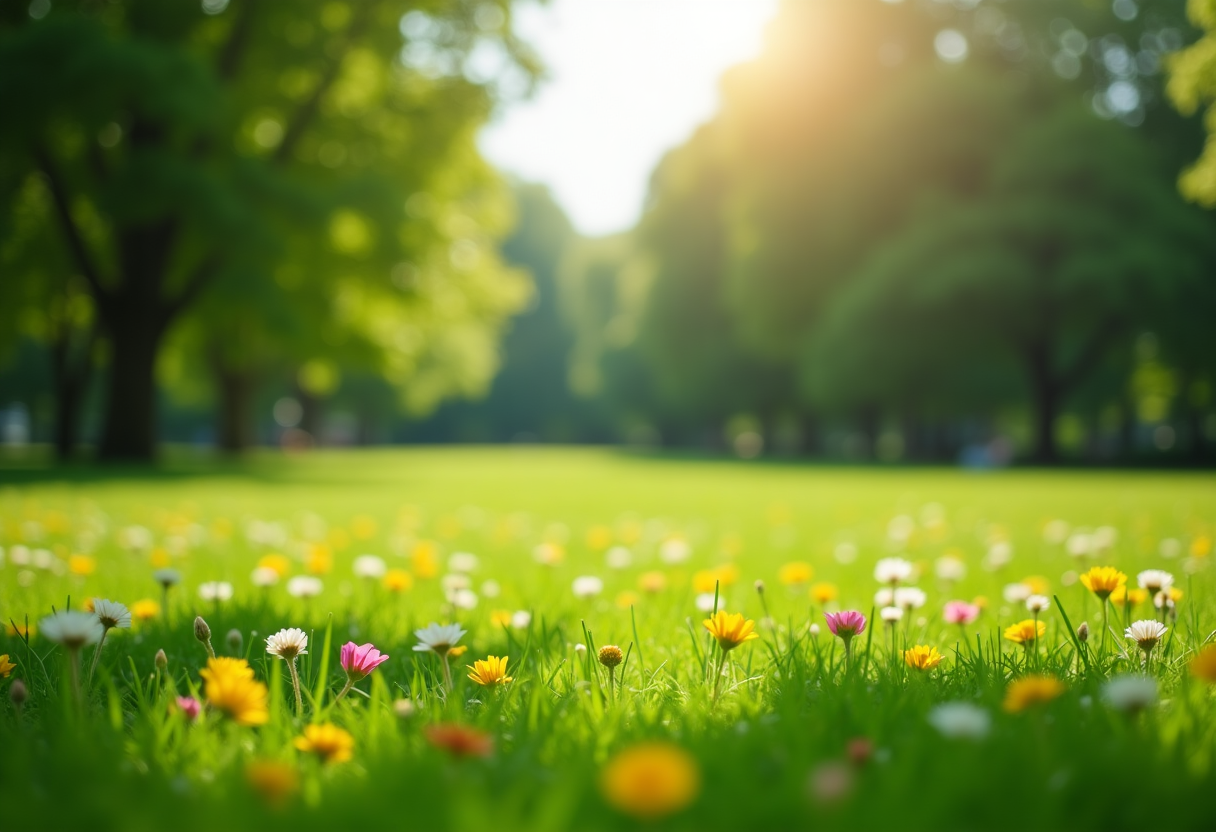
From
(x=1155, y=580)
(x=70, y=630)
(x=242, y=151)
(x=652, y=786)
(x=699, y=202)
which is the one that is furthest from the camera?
(x=699, y=202)

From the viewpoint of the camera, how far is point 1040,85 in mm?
21984

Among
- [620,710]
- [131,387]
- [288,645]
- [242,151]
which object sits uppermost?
[242,151]

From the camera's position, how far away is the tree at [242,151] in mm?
10906

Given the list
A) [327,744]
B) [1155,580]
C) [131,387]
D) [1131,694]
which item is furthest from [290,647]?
[131,387]

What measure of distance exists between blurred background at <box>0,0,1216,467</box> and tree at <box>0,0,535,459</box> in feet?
0.21

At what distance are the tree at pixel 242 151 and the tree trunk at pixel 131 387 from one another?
0.03 metres

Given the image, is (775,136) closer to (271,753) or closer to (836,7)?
(836,7)

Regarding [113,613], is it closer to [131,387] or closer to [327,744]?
[327,744]

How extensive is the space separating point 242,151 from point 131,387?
16.8 ft

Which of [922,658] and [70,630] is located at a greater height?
[70,630]

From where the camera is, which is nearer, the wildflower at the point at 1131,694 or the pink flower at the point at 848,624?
the wildflower at the point at 1131,694

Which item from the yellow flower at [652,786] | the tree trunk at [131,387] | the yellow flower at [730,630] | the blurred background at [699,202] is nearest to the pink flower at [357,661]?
the yellow flower at [730,630]

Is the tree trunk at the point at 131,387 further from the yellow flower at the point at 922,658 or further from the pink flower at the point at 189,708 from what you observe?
the yellow flower at the point at 922,658

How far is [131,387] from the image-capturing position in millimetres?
14594
